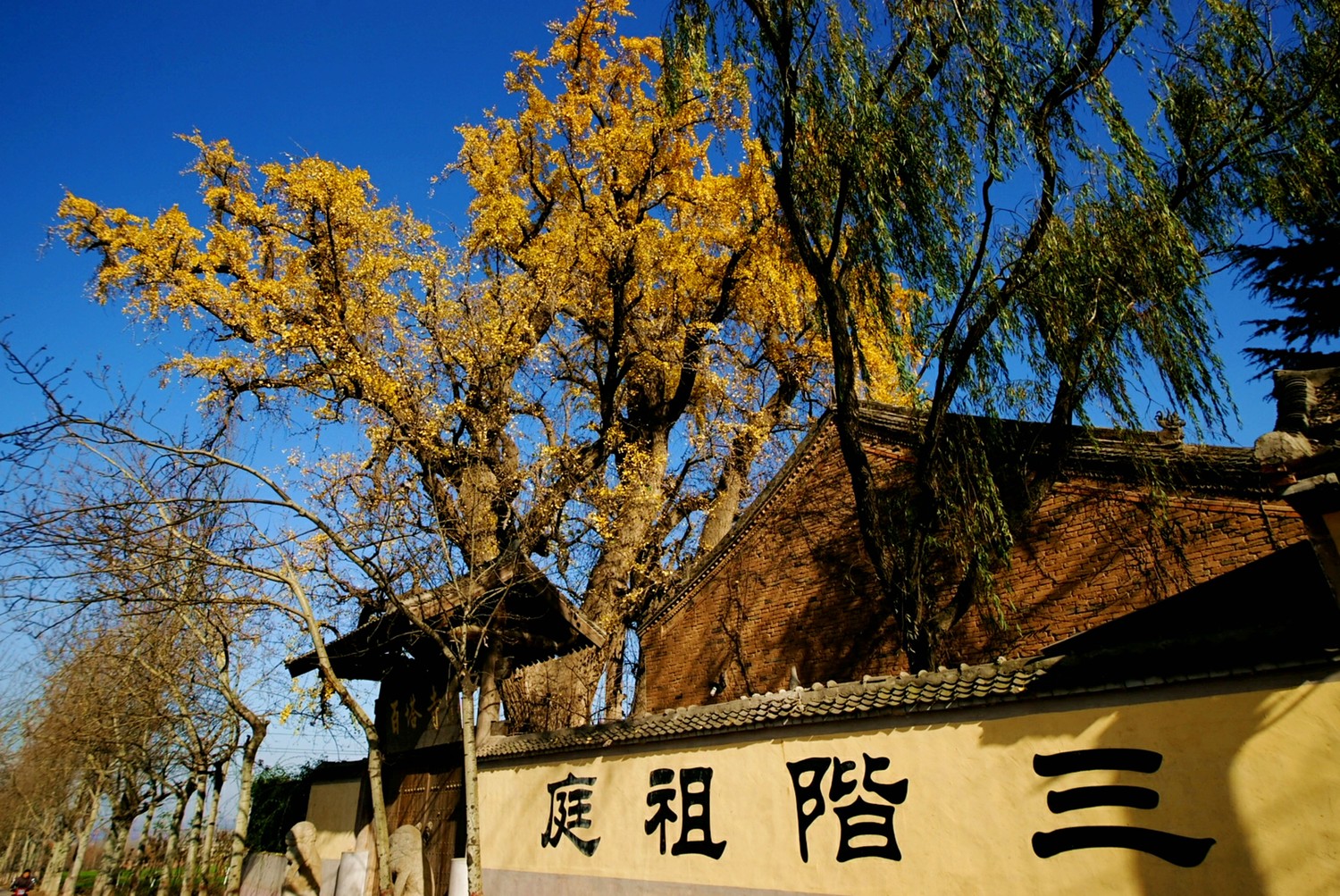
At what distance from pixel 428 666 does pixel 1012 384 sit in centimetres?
818

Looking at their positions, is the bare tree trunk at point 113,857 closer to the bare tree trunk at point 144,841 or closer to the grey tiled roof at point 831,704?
the bare tree trunk at point 144,841

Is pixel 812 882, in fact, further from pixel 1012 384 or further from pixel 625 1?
pixel 625 1

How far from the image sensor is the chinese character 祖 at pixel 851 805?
5.13 meters

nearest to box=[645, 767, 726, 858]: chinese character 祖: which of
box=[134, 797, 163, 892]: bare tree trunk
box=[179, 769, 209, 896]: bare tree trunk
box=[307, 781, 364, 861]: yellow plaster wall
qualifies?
box=[307, 781, 364, 861]: yellow plaster wall

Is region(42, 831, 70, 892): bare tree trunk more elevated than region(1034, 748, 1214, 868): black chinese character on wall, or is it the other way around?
region(1034, 748, 1214, 868): black chinese character on wall

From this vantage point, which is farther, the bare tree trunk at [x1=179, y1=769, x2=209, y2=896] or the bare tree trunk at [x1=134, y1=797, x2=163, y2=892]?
the bare tree trunk at [x1=134, y1=797, x2=163, y2=892]

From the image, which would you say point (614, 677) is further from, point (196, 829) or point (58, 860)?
point (58, 860)

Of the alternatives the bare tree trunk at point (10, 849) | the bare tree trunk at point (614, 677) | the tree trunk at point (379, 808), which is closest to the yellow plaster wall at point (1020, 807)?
the tree trunk at point (379, 808)

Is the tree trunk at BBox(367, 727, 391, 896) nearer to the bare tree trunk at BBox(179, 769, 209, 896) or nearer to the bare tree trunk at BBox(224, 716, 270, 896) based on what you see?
the bare tree trunk at BBox(224, 716, 270, 896)

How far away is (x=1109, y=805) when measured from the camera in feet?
14.1

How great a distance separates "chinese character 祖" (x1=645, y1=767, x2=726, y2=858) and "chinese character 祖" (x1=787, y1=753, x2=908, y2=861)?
85 centimetres

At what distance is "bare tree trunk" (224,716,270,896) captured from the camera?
10086mm

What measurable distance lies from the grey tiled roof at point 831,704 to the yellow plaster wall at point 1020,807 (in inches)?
5.8

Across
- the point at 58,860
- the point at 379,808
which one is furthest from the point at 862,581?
the point at 58,860
